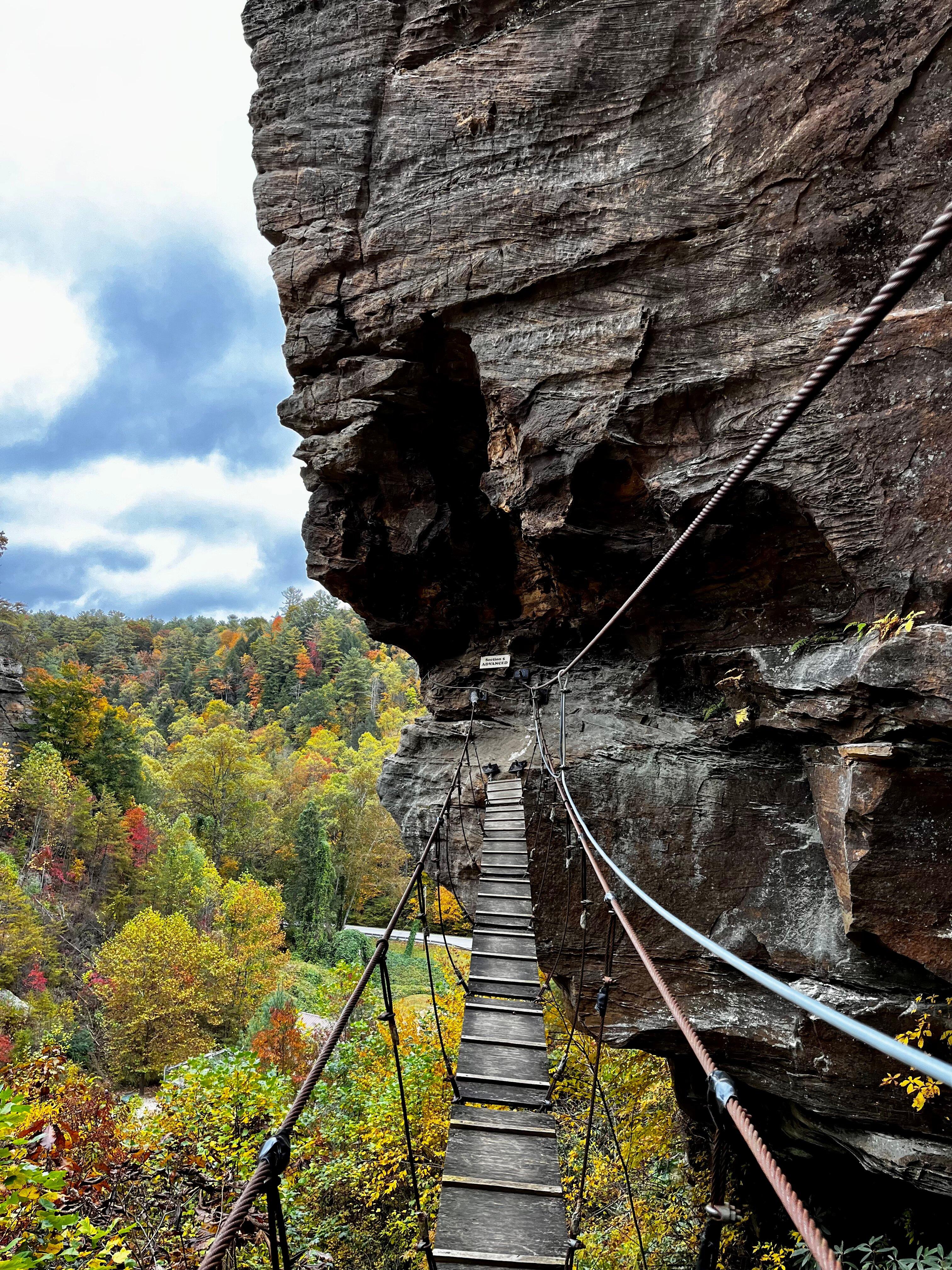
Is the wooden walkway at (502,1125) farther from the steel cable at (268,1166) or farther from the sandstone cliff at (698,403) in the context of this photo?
the sandstone cliff at (698,403)

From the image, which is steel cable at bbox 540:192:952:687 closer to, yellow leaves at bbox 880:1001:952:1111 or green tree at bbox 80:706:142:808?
yellow leaves at bbox 880:1001:952:1111

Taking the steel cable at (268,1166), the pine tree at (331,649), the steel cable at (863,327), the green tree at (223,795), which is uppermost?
the pine tree at (331,649)

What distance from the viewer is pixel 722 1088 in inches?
45.2

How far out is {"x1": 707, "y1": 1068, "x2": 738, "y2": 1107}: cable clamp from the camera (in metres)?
1.12

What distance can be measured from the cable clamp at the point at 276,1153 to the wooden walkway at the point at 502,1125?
131 cm

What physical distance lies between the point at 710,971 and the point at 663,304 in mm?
4751

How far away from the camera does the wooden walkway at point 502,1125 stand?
2.26 meters

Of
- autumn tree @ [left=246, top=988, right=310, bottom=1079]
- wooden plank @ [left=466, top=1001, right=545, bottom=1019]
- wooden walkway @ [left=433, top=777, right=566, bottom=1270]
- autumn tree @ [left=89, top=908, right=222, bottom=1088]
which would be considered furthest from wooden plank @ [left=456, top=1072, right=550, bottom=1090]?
autumn tree @ [left=89, top=908, right=222, bottom=1088]

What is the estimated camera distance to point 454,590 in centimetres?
799

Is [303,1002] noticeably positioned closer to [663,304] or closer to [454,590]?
[454,590]

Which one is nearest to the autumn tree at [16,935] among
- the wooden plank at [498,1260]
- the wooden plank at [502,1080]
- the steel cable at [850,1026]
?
the wooden plank at [502,1080]

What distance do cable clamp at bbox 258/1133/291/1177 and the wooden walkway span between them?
4.30ft

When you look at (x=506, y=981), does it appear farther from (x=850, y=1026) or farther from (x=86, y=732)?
(x=86, y=732)

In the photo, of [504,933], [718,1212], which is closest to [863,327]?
[718,1212]
